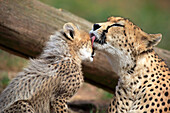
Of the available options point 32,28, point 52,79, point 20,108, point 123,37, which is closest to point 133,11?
point 32,28

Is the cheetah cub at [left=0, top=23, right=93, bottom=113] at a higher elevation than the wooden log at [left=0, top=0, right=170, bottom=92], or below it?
below

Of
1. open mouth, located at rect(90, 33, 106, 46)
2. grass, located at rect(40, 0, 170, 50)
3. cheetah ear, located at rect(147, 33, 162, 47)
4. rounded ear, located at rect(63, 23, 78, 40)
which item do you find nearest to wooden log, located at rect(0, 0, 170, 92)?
rounded ear, located at rect(63, 23, 78, 40)

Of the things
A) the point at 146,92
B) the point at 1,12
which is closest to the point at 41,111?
the point at 146,92

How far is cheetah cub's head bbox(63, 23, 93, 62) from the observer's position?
3379 millimetres

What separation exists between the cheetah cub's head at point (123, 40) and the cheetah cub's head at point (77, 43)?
0.27 metres

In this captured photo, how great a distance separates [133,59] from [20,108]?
1301 millimetres

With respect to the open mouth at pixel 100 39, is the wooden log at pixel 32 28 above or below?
above

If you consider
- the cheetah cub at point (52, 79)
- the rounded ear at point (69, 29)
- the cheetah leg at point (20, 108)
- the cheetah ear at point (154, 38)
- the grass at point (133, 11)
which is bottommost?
the cheetah leg at point (20, 108)

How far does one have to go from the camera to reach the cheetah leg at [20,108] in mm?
2959

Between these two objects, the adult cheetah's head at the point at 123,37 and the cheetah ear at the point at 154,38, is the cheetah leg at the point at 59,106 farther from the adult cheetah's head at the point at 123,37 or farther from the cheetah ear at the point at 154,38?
the cheetah ear at the point at 154,38

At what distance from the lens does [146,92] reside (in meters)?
3.00

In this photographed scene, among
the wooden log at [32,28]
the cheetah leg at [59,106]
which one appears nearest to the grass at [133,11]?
the wooden log at [32,28]

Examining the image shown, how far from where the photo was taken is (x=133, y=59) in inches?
122

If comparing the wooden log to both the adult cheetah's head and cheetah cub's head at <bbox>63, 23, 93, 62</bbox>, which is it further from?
the adult cheetah's head
